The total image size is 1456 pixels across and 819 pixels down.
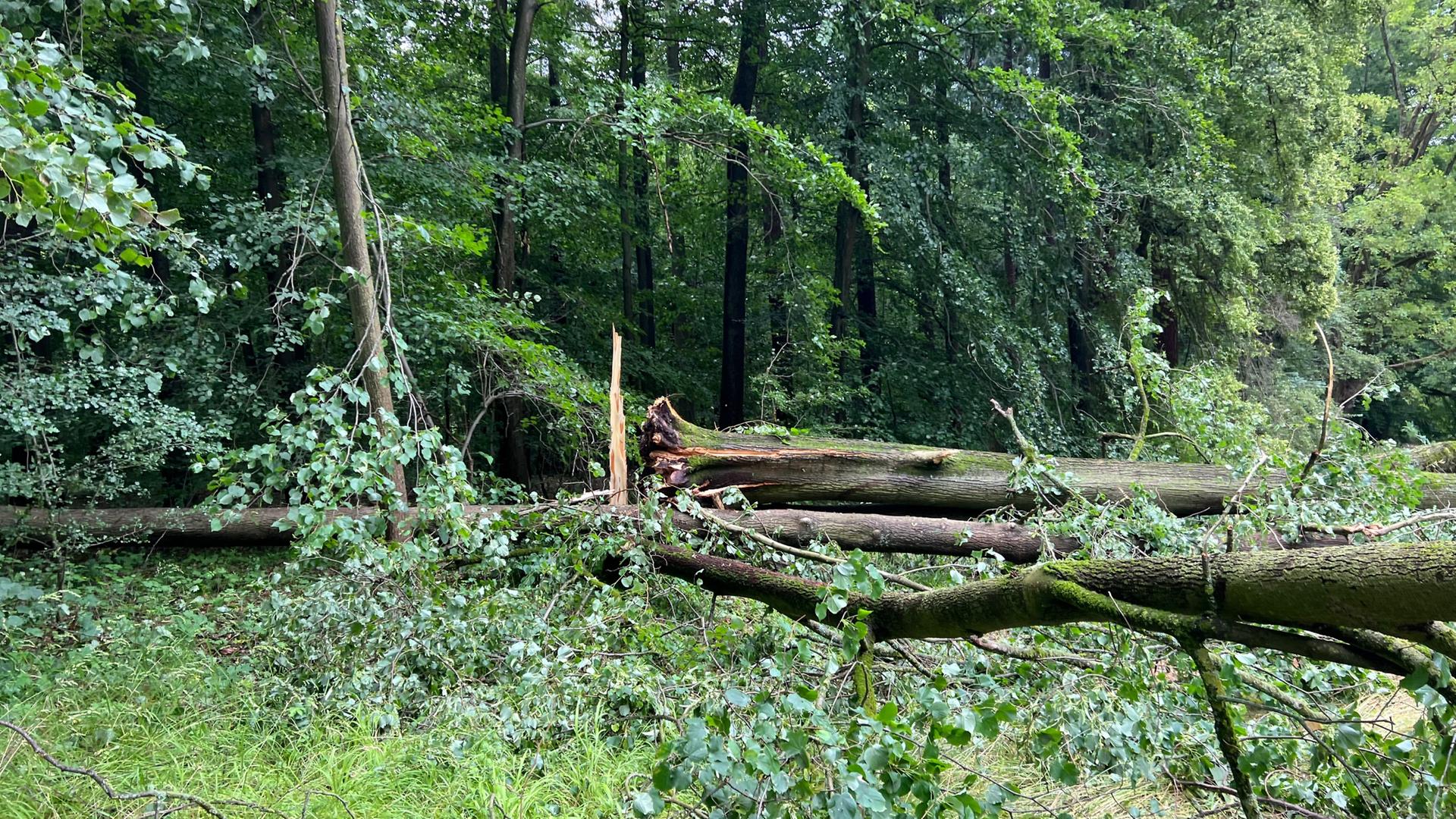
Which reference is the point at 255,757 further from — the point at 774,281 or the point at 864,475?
the point at 774,281

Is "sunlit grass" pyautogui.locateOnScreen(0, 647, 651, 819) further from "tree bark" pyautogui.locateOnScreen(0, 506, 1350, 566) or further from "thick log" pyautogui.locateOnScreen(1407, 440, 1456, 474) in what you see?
"thick log" pyautogui.locateOnScreen(1407, 440, 1456, 474)

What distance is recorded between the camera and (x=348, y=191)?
367cm

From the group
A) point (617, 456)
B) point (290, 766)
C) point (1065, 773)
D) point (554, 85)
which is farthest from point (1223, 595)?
point (554, 85)

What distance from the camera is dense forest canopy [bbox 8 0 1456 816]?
5.59 ft

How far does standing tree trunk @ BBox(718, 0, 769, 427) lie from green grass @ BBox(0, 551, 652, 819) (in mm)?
6892

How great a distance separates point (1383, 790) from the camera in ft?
4.95

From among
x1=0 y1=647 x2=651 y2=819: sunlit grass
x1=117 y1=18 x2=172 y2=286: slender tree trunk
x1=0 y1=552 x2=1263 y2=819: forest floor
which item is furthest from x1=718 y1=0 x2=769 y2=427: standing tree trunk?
x1=0 y1=647 x2=651 y2=819: sunlit grass

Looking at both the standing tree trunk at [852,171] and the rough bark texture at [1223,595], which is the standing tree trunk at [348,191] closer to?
the rough bark texture at [1223,595]

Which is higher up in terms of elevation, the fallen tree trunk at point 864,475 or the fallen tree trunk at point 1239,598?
the fallen tree trunk at point 1239,598

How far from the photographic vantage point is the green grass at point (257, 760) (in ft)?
8.17

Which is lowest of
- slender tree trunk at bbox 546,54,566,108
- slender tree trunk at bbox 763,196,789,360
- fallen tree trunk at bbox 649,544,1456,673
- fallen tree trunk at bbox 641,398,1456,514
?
fallen tree trunk at bbox 641,398,1456,514

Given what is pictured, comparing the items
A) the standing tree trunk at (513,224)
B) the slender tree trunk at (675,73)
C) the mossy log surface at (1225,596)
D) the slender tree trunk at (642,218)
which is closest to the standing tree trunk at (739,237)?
the slender tree trunk at (675,73)

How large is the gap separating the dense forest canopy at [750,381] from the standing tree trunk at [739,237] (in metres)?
0.06

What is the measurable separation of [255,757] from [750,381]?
25.6ft
